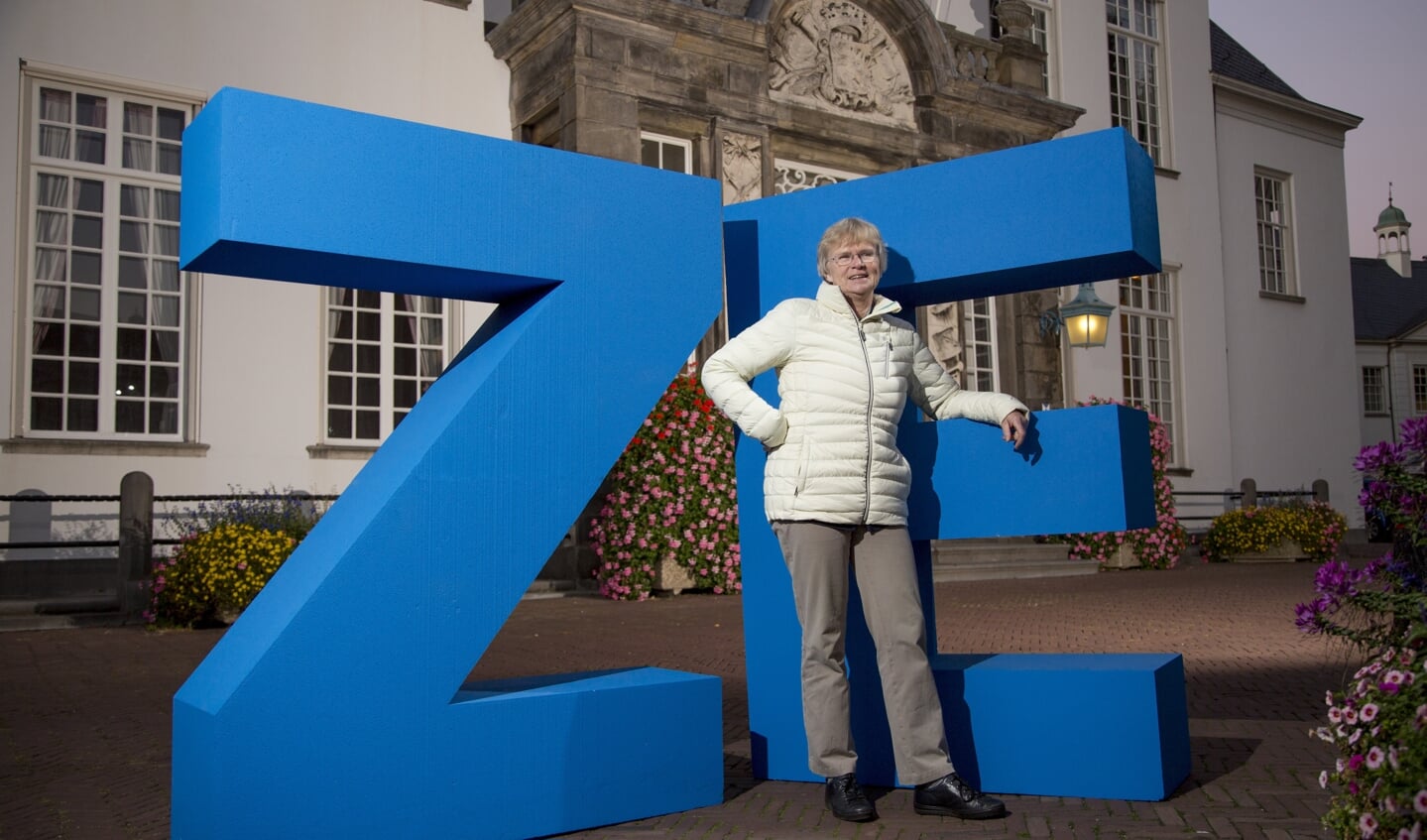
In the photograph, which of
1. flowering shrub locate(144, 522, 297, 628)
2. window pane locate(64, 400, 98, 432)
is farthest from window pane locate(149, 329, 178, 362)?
flowering shrub locate(144, 522, 297, 628)

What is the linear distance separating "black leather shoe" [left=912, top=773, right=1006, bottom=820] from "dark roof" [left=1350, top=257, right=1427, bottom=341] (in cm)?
3785

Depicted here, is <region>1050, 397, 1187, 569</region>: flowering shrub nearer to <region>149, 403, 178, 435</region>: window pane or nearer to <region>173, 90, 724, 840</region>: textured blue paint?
<region>149, 403, 178, 435</region>: window pane

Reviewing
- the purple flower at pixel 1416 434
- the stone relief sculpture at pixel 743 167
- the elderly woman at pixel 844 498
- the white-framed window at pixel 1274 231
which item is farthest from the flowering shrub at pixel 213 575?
the white-framed window at pixel 1274 231

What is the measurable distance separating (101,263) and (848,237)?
9.09 m

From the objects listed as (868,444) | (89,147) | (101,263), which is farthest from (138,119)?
(868,444)

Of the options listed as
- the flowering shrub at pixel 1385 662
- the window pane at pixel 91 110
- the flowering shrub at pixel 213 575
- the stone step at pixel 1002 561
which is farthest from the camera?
the stone step at pixel 1002 561

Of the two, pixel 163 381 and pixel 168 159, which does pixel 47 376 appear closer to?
pixel 163 381

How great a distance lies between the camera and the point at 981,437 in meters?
3.95

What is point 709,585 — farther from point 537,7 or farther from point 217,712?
point 217,712

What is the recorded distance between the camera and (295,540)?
10.0m

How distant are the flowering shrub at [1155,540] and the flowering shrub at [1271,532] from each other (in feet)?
3.39

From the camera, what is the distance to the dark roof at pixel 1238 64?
21094mm

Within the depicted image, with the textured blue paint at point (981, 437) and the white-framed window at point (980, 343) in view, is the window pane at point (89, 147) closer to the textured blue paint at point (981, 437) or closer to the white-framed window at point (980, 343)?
the textured blue paint at point (981, 437)

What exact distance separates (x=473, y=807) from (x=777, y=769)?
3.80 ft
